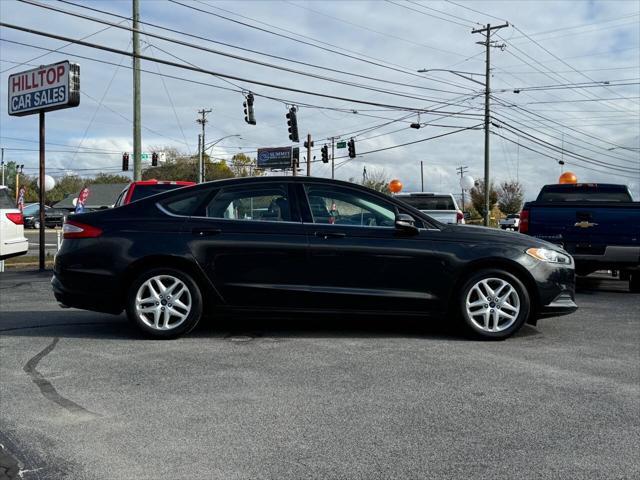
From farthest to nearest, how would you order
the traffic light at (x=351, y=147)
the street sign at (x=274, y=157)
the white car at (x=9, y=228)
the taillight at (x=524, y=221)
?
the street sign at (x=274, y=157) < the traffic light at (x=351, y=147) < the white car at (x=9, y=228) < the taillight at (x=524, y=221)

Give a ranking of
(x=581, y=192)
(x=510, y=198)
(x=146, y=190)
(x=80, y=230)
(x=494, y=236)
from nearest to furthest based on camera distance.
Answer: (x=80, y=230), (x=494, y=236), (x=146, y=190), (x=581, y=192), (x=510, y=198)

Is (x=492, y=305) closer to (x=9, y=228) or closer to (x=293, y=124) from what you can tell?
(x=9, y=228)

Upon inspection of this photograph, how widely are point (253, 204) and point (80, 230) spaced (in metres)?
1.68

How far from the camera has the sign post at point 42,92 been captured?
15766 millimetres

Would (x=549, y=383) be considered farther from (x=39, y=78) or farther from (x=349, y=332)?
(x=39, y=78)

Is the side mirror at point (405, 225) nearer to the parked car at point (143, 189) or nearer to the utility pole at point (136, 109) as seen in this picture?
the parked car at point (143, 189)

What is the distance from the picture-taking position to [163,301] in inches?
241

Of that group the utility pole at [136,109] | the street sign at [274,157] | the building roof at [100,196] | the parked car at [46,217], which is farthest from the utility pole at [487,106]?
the building roof at [100,196]

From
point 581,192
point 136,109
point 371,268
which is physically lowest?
point 371,268

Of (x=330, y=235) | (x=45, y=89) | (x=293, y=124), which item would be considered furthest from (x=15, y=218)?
(x=293, y=124)

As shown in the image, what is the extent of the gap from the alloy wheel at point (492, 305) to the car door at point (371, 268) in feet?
1.19

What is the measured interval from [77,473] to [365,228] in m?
3.66

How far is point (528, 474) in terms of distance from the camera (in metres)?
3.22

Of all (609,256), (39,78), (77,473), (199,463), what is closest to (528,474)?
(199,463)
